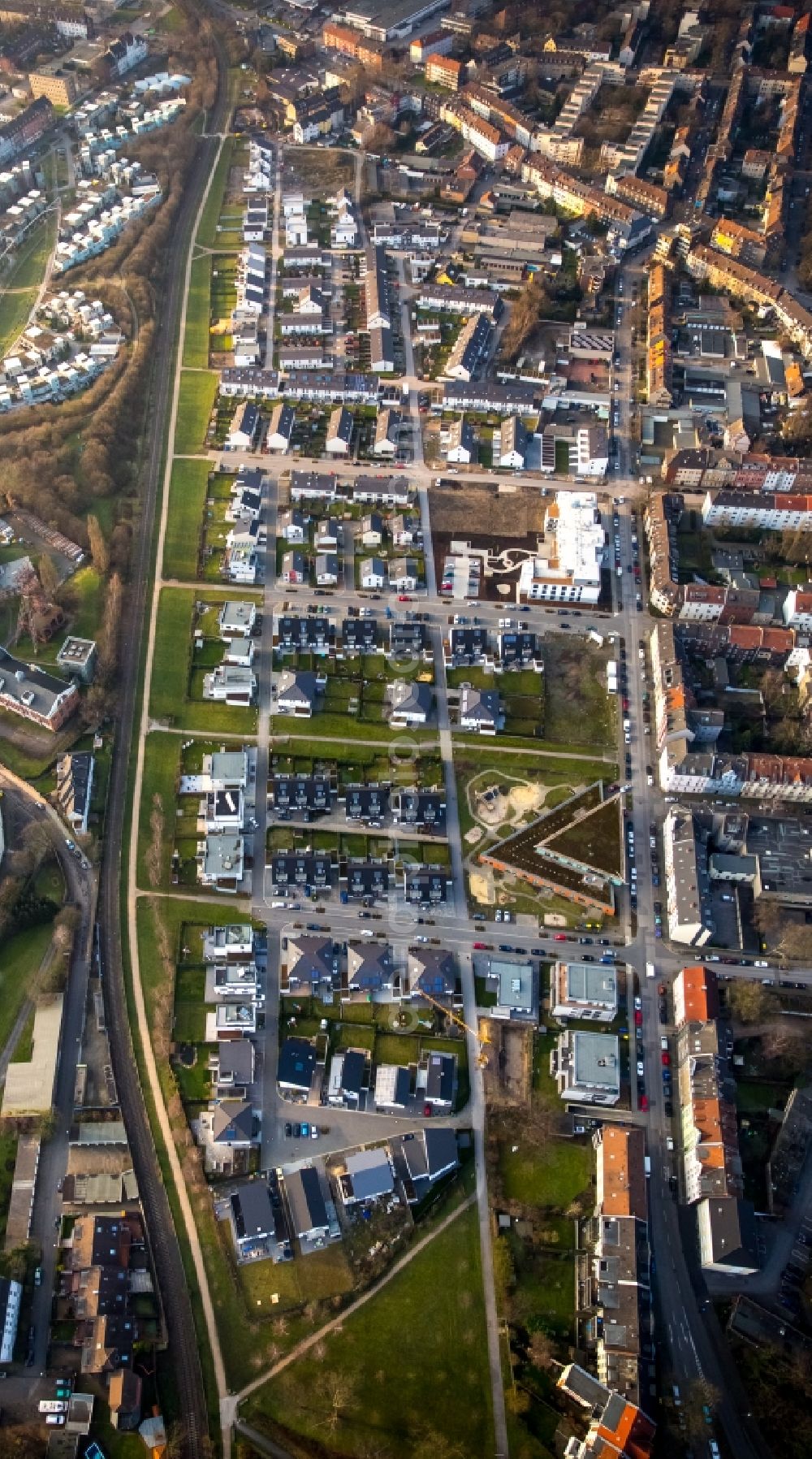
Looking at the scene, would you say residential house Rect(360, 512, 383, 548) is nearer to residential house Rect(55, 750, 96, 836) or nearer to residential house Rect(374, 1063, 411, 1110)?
residential house Rect(55, 750, 96, 836)

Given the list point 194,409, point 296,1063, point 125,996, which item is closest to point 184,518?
point 194,409

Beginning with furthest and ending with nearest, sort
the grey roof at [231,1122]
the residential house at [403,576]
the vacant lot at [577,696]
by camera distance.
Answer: the residential house at [403,576]
the vacant lot at [577,696]
the grey roof at [231,1122]

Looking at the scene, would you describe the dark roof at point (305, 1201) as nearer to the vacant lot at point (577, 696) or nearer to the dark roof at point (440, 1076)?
the dark roof at point (440, 1076)

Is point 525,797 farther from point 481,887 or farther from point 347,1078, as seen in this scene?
point 347,1078


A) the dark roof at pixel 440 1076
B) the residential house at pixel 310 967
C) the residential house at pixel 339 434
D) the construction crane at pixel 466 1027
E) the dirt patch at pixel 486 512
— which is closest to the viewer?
the dark roof at pixel 440 1076

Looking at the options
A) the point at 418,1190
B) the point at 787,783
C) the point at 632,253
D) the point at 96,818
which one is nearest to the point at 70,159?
the point at 632,253

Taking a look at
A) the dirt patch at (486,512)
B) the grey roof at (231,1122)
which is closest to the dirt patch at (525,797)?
the dirt patch at (486,512)

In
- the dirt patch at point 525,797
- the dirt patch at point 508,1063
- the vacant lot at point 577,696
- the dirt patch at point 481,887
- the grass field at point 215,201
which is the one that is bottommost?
the dirt patch at point 508,1063
